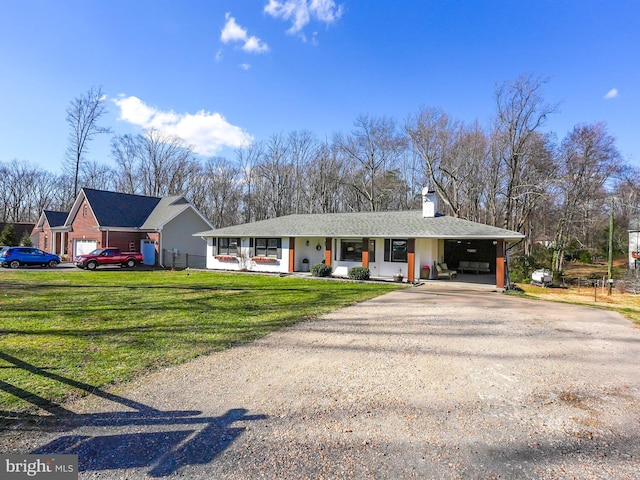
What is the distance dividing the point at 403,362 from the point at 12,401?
16.4 feet

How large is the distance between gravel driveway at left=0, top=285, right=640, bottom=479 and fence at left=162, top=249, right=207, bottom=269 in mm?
20172

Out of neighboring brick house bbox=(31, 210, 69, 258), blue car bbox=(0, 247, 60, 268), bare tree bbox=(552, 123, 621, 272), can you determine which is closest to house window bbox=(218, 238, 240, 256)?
blue car bbox=(0, 247, 60, 268)

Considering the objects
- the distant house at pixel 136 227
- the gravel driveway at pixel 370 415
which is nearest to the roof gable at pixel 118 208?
the distant house at pixel 136 227

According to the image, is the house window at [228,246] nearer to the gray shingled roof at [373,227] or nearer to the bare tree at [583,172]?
the gray shingled roof at [373,227]

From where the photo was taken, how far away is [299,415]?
3521 millimetres

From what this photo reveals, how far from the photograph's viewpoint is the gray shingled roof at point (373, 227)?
600 inches

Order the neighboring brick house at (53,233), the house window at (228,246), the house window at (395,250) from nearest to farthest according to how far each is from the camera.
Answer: the house window at (395,250) < the house window at (228,246) < the neighboring brick house at (53,233)

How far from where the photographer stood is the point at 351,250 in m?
18.4

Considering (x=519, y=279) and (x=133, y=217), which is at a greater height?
(x=133, y=217)

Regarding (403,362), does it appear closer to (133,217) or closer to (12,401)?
(12,401)

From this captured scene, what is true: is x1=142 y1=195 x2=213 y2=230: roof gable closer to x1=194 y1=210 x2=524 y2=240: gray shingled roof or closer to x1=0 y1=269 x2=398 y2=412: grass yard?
x1=194 y1=210 x2=524 y2=240: gray shingled roof

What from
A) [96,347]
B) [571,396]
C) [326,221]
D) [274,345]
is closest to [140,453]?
[274,345]

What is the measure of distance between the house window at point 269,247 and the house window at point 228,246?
162 centimetres

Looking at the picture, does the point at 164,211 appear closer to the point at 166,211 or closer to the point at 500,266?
the point at 166,211
